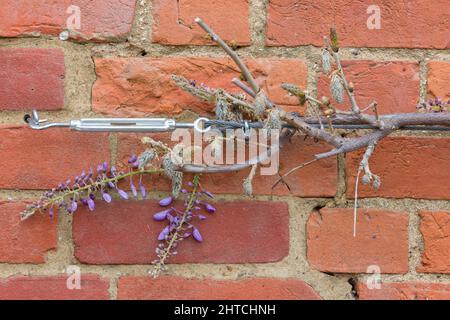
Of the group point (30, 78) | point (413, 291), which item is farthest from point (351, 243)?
point (30, 78)

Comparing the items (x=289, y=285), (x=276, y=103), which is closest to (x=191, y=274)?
(x=289, y=285)

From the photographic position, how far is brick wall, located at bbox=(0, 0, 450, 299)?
70cm

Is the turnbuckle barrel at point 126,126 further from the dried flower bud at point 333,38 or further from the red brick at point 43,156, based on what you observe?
the dried flower bud at point 333,38

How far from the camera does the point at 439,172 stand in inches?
27.7

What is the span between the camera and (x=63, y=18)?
27.7 inches

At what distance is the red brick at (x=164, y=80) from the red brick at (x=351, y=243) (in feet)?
0.46

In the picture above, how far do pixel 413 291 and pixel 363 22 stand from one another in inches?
11.9

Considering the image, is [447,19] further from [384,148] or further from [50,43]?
[50,43]

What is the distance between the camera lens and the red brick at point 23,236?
701 mm

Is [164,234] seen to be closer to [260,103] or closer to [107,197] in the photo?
[107,197]

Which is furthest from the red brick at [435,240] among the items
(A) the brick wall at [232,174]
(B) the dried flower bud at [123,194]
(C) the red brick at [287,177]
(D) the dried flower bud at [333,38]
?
(B) the dried flower bud at [123,194]

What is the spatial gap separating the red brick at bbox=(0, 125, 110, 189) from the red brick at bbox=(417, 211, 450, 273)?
14.1 inches

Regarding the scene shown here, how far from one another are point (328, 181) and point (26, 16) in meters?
0.38

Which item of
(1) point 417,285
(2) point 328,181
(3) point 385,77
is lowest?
(1) point 417,285
